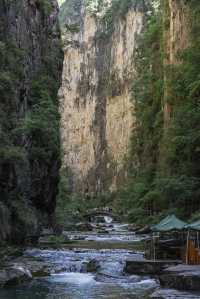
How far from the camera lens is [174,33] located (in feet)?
159

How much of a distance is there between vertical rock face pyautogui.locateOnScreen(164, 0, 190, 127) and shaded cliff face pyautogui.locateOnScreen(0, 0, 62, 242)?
10097mm

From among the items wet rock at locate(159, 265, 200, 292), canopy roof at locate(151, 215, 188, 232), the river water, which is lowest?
the river water

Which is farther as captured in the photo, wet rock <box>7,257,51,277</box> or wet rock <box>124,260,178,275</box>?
wet rock <box>124,260,178,275</box>

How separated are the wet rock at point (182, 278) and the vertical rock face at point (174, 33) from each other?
28956 mm

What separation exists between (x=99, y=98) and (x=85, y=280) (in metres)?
84.8

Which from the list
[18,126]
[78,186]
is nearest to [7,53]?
[18,126]

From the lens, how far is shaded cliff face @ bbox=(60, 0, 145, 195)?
3708 inches

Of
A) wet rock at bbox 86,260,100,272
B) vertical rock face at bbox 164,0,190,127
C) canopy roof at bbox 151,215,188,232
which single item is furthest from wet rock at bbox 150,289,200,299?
Answer: vertical rock face at bbox 164,0,190,127

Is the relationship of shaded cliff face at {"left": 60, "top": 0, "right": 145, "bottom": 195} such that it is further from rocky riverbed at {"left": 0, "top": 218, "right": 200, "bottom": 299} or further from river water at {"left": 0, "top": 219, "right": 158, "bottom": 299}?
rocky riverbed at {"left": 0, "top": 218, "right": 200, "bottom": 299}


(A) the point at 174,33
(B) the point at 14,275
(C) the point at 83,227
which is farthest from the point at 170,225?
(A) the point at 174,33

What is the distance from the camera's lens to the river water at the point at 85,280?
16109mm

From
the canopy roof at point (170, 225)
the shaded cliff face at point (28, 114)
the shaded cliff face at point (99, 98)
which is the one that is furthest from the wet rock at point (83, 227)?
the shaded cliff face at point (99, 98)

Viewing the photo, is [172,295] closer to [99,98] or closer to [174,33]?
[174,33]

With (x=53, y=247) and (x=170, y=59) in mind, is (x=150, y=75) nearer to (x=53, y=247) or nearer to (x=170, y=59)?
(x=170, y=59)
